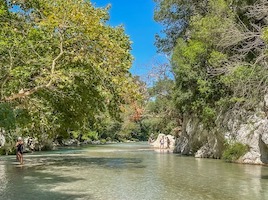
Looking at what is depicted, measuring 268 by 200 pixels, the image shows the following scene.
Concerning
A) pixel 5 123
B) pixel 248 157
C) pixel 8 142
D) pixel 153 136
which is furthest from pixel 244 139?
pixel 153 136

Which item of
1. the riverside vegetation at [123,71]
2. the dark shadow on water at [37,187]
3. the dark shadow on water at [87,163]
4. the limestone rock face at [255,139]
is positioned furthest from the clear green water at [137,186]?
the limestone rock face at [255,139]

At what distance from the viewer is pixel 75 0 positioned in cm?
1789

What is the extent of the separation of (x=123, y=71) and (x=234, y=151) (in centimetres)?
1032

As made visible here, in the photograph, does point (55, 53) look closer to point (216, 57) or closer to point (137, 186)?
point (137, 186)

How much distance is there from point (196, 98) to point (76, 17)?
46.2ft

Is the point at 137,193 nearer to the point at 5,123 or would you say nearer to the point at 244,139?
the point at 5,123

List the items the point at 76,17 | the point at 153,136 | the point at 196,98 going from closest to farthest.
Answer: the point at 76,17 < the point at 196,98 < the point at 153,136

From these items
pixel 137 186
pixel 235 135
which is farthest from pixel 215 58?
pixel 137 186

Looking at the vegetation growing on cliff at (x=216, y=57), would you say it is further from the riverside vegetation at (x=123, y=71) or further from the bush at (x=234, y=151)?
the bush at (x=234, y=151)

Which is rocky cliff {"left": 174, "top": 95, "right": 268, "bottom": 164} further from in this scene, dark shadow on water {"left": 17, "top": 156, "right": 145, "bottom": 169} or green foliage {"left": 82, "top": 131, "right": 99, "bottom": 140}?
green foliage {"left": 82, "top": 131, "right": 99, "bottom": 140}

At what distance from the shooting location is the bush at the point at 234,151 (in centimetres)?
2291

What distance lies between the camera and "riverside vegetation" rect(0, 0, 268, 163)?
13320 mm

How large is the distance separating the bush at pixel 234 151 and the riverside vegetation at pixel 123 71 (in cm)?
7

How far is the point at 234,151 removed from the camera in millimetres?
23547
